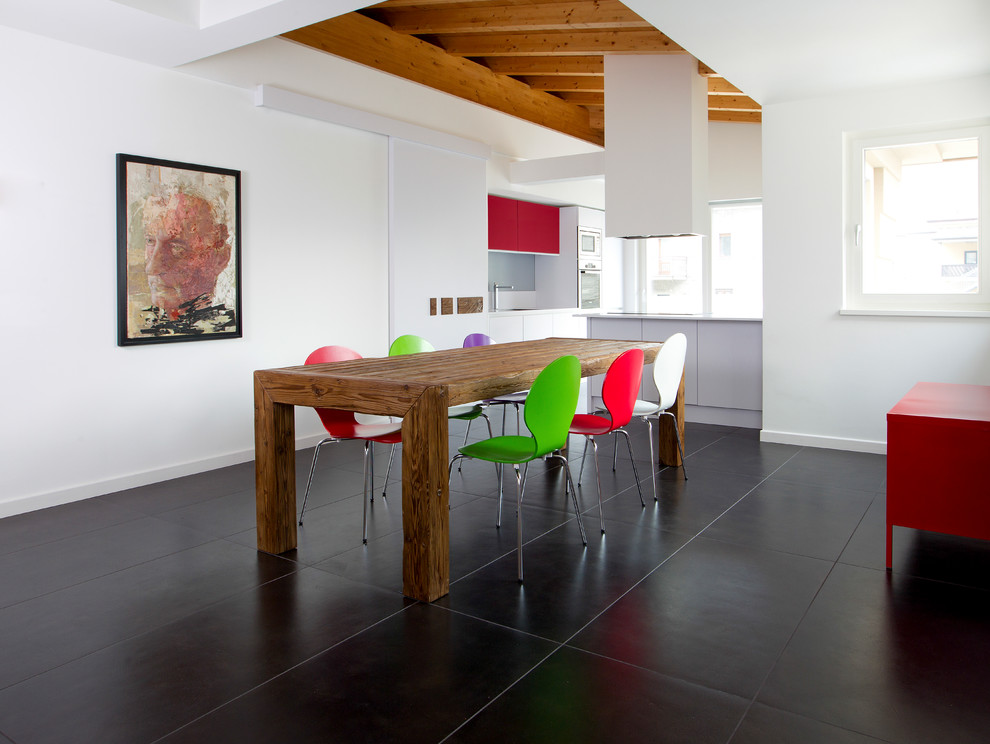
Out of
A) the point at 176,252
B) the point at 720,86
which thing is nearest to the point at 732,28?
the point at 720,86

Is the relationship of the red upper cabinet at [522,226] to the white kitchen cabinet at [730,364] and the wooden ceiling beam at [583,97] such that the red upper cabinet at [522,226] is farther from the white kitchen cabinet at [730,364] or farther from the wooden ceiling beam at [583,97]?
the white kitchen cabinet at [730,364]

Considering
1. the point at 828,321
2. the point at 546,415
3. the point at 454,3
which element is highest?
the point at 454,3

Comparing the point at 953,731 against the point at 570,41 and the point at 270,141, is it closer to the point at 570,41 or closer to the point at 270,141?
the point at 270,141

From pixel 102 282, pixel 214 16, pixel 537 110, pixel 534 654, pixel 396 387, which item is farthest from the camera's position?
pixel 537 110

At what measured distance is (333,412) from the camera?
387 cm

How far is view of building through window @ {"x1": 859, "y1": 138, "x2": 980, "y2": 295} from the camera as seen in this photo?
16.5 ft

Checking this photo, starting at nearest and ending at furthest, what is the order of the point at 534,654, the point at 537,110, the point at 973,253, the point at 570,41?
the point at 534,654
the point at 973,253
the point at 570,41
the point at 537,110

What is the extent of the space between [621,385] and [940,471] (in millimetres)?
1431

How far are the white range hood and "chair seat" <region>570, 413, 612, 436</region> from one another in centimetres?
251

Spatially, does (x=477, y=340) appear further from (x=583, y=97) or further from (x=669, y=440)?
(x=583, y=97)

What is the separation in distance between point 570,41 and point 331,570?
4.85m

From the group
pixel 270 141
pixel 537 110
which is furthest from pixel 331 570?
pixel 537 110

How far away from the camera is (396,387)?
2.86 m

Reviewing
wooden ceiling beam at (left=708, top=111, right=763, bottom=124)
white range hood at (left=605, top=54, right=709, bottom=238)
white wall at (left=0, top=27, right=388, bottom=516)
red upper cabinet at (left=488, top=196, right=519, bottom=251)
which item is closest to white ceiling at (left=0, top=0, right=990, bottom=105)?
white wall at (left=0, top=27, right=388, bottom=516)
